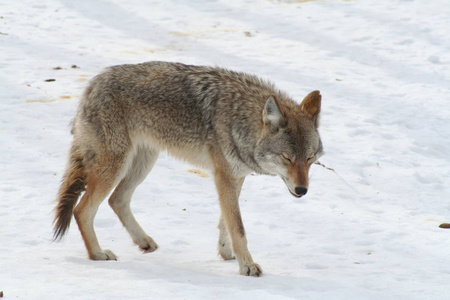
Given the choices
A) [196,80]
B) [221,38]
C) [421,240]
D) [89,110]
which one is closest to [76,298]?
[89,110]

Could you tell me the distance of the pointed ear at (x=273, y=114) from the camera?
17.6 feet

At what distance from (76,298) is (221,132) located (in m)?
2.04

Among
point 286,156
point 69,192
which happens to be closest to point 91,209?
point 69,192

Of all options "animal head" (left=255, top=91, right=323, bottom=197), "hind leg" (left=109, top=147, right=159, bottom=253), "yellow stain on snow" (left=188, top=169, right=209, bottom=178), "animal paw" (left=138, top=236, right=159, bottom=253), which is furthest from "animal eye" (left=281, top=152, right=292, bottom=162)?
"yellow stain on snow" (left=188, top=169, right=209, bottom=178)

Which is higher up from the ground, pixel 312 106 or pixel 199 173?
pixel 312 106

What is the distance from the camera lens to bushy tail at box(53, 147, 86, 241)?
19.0 feet

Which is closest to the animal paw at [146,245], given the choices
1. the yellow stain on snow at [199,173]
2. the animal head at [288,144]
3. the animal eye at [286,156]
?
the animal head at [288,144]

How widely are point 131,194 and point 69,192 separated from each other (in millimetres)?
642

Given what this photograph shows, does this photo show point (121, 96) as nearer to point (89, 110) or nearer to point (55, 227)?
point (89, 110)

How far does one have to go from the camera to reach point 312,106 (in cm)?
572

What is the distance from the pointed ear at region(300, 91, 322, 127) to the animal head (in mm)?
21

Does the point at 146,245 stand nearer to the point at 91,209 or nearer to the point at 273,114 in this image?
the point at 91,209

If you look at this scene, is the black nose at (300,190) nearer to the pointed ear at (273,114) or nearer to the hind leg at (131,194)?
the pointed ear at (273,114)

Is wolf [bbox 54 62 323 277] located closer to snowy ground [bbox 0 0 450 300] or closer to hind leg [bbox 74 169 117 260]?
hind leg [bbox 74 169 117 260]
